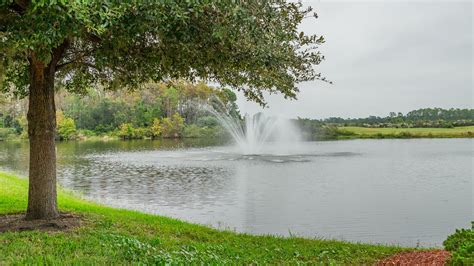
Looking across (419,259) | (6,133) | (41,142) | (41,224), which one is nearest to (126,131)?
(6,133)

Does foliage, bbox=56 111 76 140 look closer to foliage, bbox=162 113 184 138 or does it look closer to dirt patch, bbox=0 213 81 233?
foliage, bbox=162 113 184 138

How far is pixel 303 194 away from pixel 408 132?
A: 68.8m

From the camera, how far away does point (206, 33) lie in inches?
342

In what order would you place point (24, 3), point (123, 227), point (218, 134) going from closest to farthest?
point (24, 3) < point (123, 227) < point (218, 134)

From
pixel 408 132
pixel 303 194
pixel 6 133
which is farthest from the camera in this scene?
pixel 6 133

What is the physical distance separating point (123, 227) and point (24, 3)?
529 centimetres

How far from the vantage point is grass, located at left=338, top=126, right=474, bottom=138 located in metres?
82.6

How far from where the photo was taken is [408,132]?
276 ft

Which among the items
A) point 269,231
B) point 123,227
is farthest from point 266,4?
point 269,231

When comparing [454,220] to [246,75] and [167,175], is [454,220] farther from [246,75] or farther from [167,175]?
[167,175]

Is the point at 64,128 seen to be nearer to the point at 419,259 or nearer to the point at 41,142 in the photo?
the point at 41,142

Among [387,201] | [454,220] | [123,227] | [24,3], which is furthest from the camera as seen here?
[387,201]

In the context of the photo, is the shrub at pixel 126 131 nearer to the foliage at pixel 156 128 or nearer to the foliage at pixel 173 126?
the foliage at pixel 156 128

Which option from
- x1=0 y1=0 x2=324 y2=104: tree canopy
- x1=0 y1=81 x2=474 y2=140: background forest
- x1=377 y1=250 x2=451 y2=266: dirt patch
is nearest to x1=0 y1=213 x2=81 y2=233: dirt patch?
x1=0 y1=0 x2=324 y2=104: tree canopy
